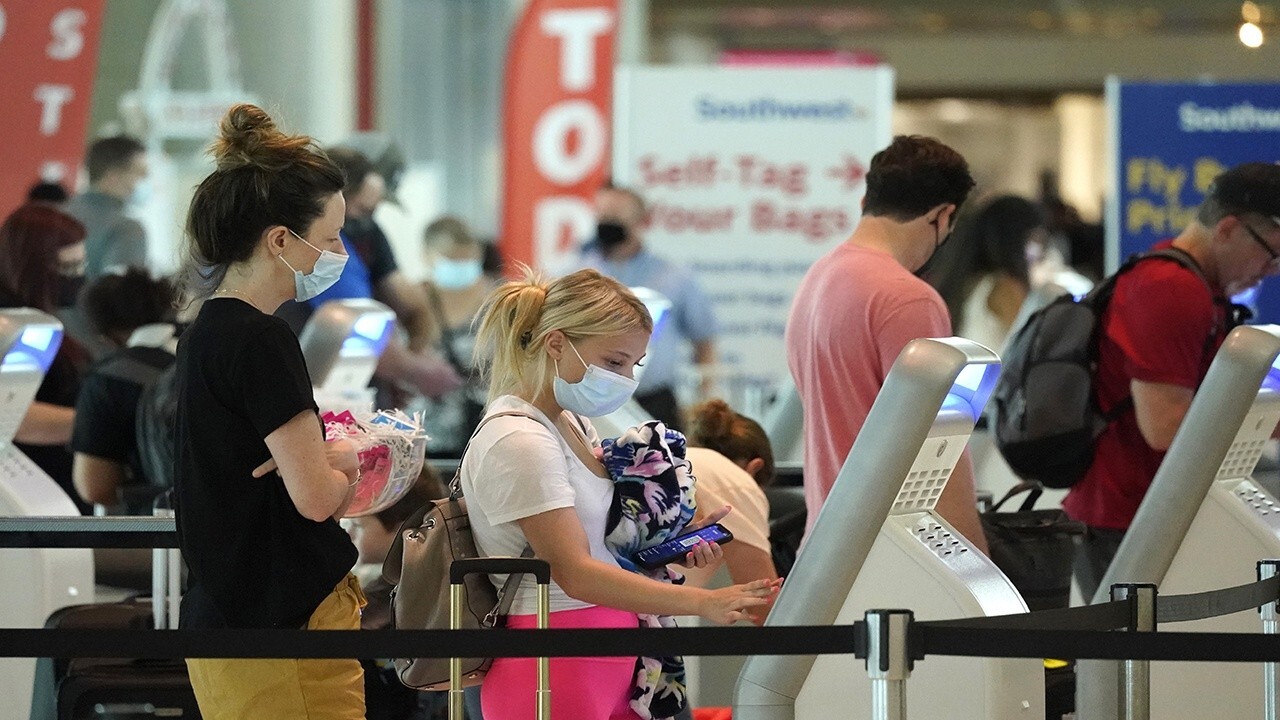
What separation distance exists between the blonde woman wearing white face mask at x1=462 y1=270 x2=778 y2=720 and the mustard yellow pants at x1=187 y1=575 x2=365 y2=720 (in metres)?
0.27

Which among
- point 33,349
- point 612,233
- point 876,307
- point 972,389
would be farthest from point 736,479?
point 612,233

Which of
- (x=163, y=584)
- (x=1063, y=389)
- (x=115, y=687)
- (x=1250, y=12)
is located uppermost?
(x=1250, y=12)

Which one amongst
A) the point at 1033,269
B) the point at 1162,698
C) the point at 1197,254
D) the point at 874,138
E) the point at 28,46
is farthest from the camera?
the point at 1033,269

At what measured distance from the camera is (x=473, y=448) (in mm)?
2822

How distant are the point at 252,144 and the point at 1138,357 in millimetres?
Result: 2048

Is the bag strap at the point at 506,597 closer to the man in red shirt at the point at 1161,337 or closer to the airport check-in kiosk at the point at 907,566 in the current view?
the airport check-in kiosk at the point at 907,566

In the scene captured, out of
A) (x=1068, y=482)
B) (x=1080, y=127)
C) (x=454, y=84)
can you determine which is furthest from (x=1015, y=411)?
(x=1080, y=127)

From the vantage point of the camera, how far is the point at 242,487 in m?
2.56

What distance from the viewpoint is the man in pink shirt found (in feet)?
11.0

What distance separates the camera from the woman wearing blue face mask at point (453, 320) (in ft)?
23.2

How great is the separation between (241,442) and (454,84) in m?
12.8

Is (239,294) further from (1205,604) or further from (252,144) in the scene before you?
(1205,604)

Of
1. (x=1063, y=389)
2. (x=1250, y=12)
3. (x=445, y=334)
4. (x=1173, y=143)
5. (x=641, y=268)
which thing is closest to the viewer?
(x=1063, y=389)

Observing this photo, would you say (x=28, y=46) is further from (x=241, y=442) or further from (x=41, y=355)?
(x=241, y=442)
